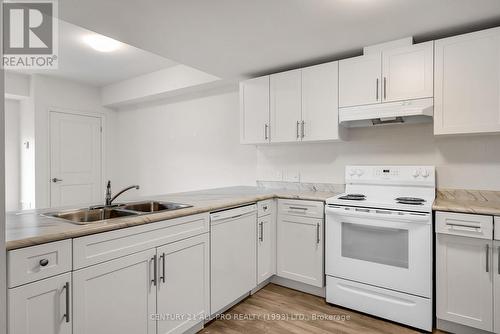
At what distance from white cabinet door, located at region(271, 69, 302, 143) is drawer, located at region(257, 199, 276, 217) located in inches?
27.5

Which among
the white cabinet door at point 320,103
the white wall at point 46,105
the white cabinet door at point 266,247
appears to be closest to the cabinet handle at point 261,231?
the white cabinet door at point 266,247

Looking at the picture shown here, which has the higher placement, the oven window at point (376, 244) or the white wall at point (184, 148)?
the white wall at point (184, 148)

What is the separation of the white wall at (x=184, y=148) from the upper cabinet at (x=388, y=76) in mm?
1471

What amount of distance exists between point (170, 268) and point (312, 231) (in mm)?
1333

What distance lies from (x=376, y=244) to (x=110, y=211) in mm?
2006

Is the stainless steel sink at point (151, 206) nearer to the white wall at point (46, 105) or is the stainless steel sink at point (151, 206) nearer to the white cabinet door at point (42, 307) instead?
the white cabinet door at point (42, 307)

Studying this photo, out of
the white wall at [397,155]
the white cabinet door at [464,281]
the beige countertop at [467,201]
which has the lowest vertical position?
the white cabinet door at [464,281]

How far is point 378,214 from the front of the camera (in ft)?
7.18

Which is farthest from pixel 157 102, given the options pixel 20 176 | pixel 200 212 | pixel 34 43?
pixel 200 212

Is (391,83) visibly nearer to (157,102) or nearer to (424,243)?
(424,243)

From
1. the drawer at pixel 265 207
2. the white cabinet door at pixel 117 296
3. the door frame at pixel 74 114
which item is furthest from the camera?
the door frame at pixel 74 114

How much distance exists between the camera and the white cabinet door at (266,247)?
8.70ft

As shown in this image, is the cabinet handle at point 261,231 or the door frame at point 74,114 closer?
A: the cabinet handle at point 261,231

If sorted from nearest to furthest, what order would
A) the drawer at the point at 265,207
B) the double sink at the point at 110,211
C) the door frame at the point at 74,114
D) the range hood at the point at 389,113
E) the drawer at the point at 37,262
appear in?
the drawer at the point at 37,262 < the double sink at the point at 110,211 < the range hood at the point at 389,113 < the drawer at the point at 265,207 < the door frame at the point at 74,114
